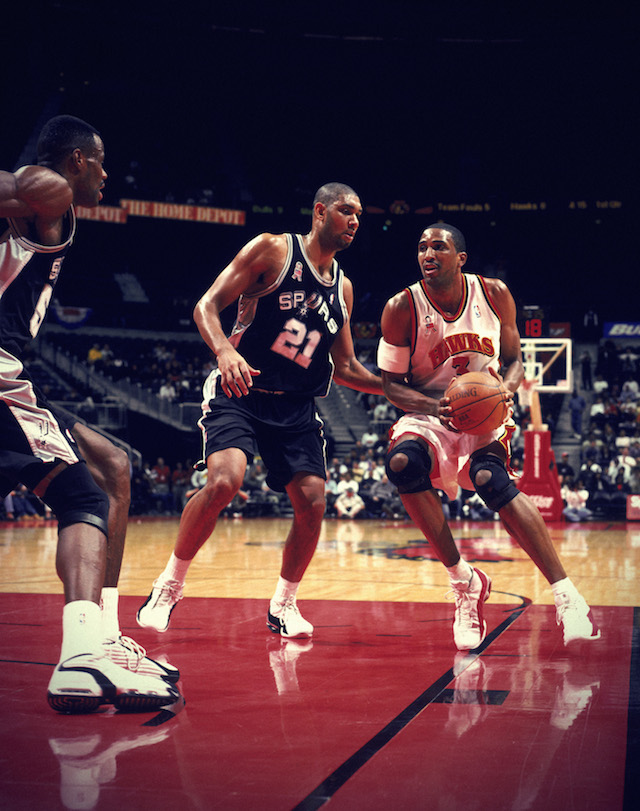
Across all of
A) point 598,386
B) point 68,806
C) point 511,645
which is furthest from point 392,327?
point 598,386

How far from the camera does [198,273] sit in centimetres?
2641

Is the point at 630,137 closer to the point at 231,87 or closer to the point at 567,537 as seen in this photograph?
the point at 231,87

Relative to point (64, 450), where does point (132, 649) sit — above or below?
below

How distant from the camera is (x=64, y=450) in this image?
272 centimetres

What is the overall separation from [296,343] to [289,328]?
0.26 feet

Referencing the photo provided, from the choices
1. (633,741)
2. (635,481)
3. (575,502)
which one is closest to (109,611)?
(633,741)

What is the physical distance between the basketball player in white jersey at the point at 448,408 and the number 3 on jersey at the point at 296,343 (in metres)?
0.37

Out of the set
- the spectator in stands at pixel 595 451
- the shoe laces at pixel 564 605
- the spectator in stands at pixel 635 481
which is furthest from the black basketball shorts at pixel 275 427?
the spectator in stands at pixel 595 451

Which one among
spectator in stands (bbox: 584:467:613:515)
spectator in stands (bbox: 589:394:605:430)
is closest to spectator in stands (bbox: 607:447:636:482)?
spectator in stands (bbox: 584:467:613:515)

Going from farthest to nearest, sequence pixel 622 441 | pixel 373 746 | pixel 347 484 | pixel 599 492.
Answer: pixel 622 441 → pixel 599 492 → pixel 347 484 → pixel 373 746

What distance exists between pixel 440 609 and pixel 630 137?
2310 centimetres

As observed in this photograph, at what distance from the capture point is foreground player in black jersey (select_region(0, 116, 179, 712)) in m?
2.53

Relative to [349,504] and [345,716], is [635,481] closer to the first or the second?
[349,504]

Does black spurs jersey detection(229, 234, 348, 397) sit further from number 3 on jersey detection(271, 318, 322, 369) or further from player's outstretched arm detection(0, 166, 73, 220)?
player's outstretched arm detection(0, 166, 73, 220)
